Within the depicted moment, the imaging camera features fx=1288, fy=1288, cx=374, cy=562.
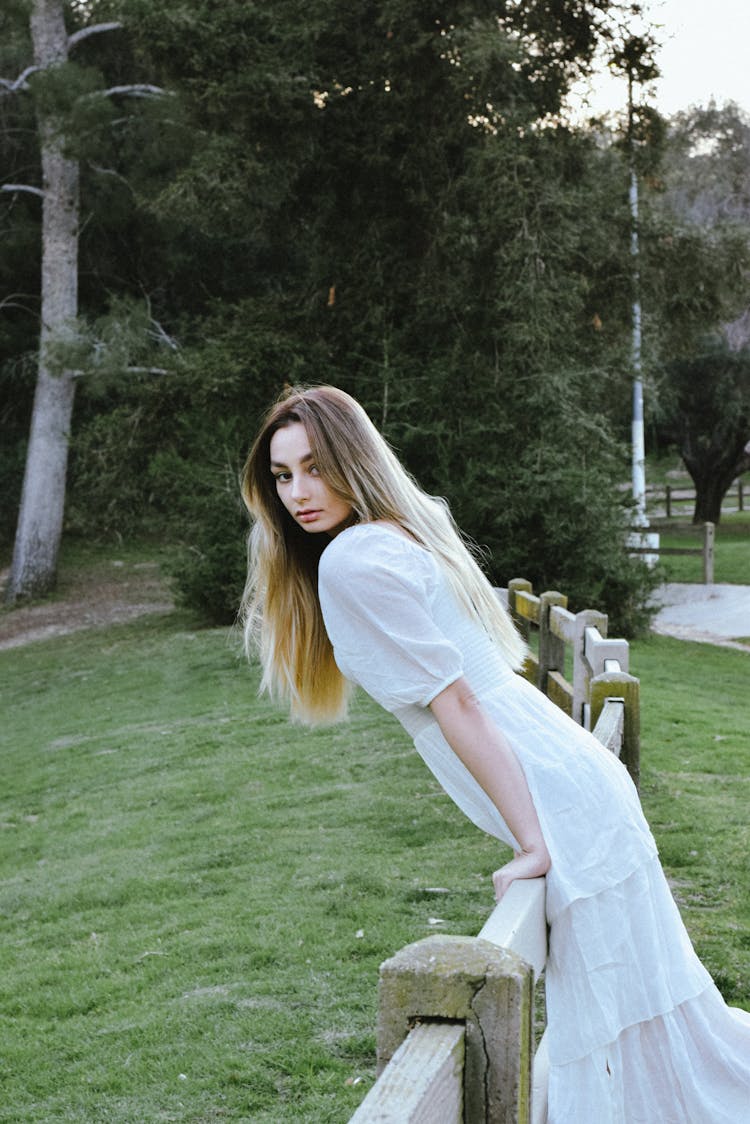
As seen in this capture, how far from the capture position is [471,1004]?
1701 mm

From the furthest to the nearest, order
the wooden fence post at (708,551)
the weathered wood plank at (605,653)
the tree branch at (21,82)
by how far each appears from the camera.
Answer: the wooden fence post at (708,551), the tree branch at (21,82), the weathered wood plank at (605,653)

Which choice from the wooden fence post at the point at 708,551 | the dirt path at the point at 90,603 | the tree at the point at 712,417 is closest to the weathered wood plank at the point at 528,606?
the dirt path at the point at 90,603

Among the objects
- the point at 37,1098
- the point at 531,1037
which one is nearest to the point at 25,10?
the point at 37,1098

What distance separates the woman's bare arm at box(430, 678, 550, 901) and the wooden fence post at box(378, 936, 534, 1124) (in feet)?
2.10

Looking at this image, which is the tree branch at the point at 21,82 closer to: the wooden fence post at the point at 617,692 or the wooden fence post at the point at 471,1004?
the wooden fence post at the point at 617,692

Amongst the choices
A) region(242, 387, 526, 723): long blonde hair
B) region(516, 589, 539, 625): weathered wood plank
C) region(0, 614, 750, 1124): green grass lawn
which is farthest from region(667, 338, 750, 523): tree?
region(242, 387, 526, 723): long blonde hair

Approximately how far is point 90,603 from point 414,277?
10.3 meters

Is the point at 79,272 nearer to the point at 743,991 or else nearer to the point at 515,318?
the point at 515,318

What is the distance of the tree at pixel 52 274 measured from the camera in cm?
2302

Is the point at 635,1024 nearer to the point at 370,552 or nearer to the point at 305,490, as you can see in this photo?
the point at 370,552

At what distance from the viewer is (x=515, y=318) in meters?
18.0

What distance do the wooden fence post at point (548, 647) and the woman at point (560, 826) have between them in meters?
5.63

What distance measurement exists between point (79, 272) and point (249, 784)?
23615 mm

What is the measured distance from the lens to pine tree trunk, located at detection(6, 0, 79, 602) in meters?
25.1
